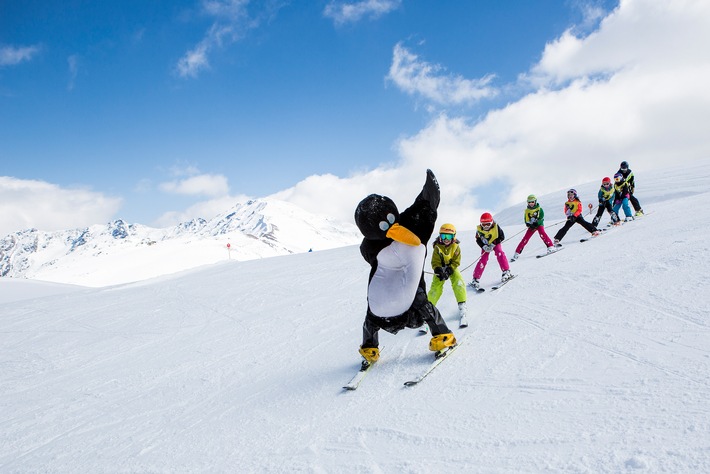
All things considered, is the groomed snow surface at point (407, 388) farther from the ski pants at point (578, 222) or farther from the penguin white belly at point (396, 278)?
the ski pants at point (578, 222)

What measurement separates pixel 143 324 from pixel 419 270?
308 inches

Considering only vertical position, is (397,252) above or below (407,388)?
above

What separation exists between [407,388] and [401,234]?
1.51 m

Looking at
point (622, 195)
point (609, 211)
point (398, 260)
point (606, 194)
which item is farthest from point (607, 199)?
point (398, 260)


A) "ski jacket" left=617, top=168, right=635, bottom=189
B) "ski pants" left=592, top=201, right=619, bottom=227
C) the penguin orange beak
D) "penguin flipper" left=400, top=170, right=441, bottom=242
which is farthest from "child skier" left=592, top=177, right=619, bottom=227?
the penguin orange beak

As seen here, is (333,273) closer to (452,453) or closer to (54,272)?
(452,453)

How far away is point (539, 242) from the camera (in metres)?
11.6

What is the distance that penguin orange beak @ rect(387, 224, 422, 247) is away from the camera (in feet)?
12.8

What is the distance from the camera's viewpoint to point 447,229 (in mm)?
5809

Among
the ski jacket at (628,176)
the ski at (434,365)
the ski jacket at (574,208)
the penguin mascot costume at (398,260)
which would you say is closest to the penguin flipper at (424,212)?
the penguin mascot costume at (398,260)

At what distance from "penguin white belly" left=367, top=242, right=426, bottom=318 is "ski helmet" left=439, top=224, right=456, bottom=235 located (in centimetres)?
172

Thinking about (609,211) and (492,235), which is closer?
(492,235)

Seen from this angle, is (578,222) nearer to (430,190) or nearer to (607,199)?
(607,199)

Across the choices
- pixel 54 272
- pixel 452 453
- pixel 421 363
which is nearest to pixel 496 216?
pixel 421 363
